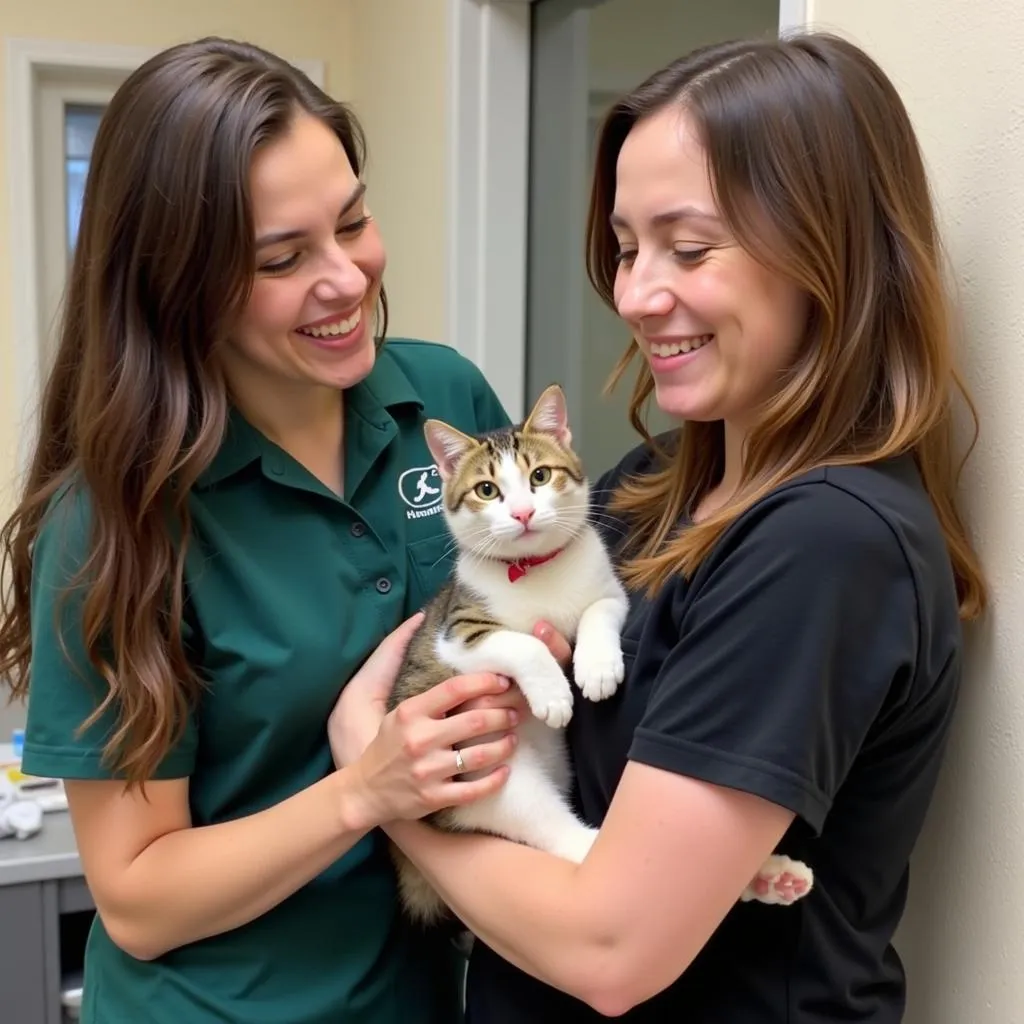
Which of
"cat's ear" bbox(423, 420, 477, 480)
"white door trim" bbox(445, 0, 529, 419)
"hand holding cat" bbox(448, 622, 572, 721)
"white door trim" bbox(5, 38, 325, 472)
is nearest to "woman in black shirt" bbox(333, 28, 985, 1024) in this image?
"hand holding cat" bbox(448, 622, 572, 721)

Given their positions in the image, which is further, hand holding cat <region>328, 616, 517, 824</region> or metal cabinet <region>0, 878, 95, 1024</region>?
metal cabinet <region>0, 878, 95, 1024</region>

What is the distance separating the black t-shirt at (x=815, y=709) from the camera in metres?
0.77

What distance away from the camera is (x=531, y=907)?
0.90 m

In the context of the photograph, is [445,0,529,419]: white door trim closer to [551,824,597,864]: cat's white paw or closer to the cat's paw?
[551,824,597,864]: cat's white paw

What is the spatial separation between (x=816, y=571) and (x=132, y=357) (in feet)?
2.39

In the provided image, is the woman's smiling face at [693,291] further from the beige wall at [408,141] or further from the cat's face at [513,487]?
the beige wall at [408,141]

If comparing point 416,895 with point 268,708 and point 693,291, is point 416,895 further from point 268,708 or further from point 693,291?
point 693,291

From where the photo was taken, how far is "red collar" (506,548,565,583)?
1.26 m

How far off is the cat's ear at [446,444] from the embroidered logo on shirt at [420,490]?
0.03m

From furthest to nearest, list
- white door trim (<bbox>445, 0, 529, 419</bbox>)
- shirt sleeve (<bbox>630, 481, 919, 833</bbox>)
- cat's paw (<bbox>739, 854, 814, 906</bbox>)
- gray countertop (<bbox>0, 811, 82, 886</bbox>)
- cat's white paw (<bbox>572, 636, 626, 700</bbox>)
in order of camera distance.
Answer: white door trim (<bbox>445, 0, 529, 419</bbox>), gray countertop (<bbox>0, 811, 82, 886</bbox>), cat's white paw (<bbox>572, 636, 626, 700</bbox>), cat's paw (<bbox>739, 854, 814, 906</bbox>), shirt sleeve (<bbox>630, 481, 919, 833</bbox>)

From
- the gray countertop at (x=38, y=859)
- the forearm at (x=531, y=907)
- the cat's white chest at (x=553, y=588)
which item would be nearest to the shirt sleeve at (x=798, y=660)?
the forearm at (x=531, y=907)

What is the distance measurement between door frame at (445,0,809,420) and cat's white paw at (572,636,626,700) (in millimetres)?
1500

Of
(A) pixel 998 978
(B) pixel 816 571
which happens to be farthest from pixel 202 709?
(A) pixel 998 978

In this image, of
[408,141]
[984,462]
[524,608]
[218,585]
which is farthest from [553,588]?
[408,141]
